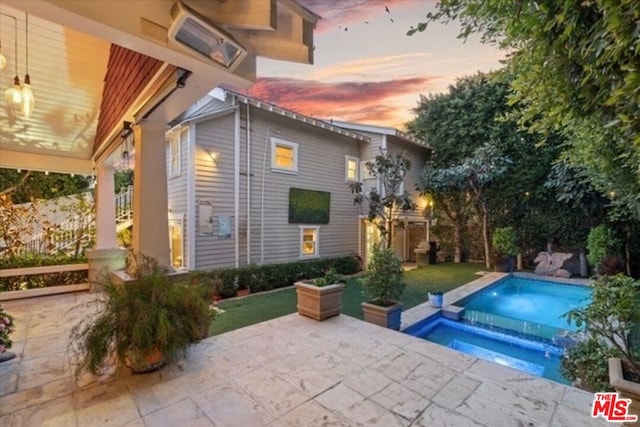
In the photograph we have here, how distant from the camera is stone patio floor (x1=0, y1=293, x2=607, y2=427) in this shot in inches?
89.9

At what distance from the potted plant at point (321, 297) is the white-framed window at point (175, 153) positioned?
537 centimetres

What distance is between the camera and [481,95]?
12.6 m

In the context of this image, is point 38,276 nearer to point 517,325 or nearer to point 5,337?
point 5,337

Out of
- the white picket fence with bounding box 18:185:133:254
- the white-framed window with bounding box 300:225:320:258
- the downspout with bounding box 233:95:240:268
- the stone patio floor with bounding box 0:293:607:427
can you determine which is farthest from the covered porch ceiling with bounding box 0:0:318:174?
the white-framed window with bounding box 300:225:320:258

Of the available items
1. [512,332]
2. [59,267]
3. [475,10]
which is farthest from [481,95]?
[59,267]

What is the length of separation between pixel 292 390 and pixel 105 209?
619 centimetres

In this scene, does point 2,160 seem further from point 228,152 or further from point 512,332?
point 512,332

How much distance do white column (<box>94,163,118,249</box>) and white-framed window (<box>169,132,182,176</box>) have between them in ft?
5.57

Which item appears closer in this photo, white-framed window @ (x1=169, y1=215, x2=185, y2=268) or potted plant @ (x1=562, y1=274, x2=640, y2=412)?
potted plant @ (x1=562, y1=274, x2=640, y2=412)

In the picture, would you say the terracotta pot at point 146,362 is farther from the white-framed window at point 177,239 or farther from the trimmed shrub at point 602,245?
the trimmed shrub at point 602,245

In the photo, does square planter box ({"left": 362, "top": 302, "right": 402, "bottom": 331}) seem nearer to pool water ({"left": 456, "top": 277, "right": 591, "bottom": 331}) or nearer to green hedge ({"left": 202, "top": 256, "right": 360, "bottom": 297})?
pool water ({"left": 456, "top": 277, "right": 591, "bottom": 331})

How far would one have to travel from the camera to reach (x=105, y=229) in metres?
6.32

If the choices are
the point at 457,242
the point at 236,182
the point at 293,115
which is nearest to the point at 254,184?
the point at 236,182

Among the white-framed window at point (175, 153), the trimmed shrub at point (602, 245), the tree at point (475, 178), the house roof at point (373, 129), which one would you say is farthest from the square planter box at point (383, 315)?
the tree at point (475, 178)
